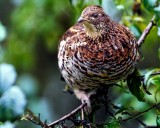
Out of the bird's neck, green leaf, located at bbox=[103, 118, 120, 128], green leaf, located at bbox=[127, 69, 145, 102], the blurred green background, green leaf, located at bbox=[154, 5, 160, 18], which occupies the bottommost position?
green leaf, located at bbox=[103, 118, 120, 128]

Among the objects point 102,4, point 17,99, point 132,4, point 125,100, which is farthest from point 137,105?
point 17,99

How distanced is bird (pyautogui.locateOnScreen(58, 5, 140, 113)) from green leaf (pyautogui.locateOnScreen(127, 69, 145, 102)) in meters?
0.06

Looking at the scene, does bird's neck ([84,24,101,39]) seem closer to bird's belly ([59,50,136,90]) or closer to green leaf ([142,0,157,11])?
bird's belly ([59,50,136,90])

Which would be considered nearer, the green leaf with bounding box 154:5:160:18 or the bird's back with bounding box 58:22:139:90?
the green leaf with bounding box 154:5:160:18

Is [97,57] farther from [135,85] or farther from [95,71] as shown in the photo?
[135,85]

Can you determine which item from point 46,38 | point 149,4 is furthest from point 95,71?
point 46,38

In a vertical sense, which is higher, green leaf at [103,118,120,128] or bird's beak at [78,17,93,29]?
bird's beak at [78,17,93,29]

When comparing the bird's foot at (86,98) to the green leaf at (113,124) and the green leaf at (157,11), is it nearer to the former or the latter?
the green leaf at (113,124)

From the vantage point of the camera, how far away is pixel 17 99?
1.40m

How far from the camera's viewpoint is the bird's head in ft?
7.50

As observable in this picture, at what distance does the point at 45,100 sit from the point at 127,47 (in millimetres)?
3799

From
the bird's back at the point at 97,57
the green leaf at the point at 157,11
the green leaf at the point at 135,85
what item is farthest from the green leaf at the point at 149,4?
the green leaf at the point at 135,85

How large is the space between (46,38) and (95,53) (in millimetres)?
A: 2481

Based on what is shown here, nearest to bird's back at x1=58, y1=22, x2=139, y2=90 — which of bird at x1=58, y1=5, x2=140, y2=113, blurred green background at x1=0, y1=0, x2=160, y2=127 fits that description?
bird at x1=58, y1=5, x2=140, y2=113
